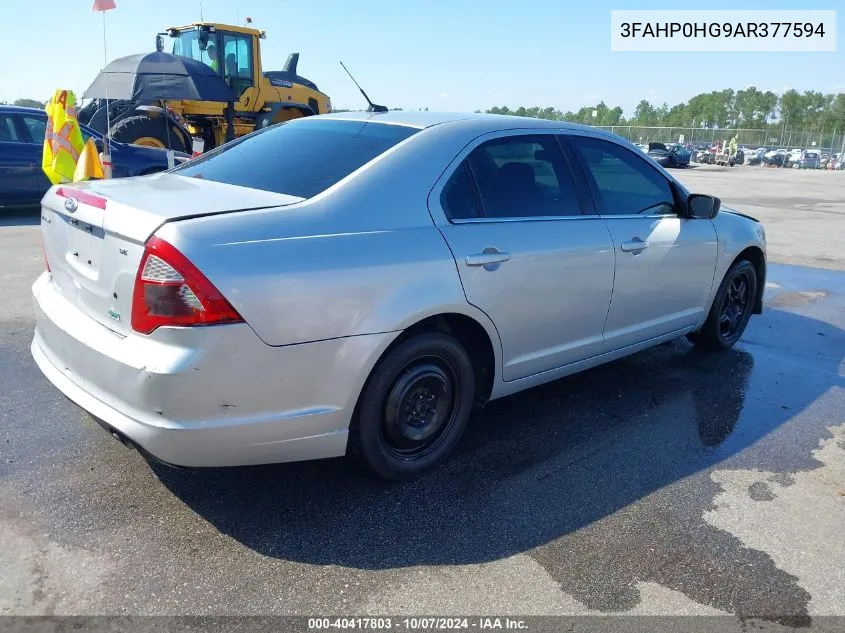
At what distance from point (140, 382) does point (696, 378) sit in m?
3.70

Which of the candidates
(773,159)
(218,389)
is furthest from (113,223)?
(773,159)

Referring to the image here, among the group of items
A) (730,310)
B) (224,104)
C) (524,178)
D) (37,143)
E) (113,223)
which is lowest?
(730,310)

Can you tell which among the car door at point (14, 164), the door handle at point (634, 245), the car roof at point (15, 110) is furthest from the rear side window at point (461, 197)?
the car roof at point (15, 110)

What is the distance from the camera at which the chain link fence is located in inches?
2009

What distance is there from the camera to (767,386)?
4.79m

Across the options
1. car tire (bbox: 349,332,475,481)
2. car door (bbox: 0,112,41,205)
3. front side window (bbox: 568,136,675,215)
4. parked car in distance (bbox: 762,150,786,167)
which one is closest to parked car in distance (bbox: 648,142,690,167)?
parked car in distance (bbox: 762,150,786,167)

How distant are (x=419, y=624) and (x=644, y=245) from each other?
2.63m

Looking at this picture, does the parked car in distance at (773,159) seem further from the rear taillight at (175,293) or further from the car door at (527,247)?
the rear taillight at (175,293)

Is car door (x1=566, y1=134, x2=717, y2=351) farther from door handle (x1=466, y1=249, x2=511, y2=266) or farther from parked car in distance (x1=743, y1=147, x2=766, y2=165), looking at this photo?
parked car in distance (x1=743, y1=147, x2=766, y2=165)

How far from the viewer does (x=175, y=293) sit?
8.27 ft

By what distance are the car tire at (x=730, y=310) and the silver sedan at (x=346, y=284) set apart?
1004 millimetres

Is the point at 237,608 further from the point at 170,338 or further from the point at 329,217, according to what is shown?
the point at 329,217

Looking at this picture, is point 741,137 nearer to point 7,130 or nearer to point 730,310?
point 7,130

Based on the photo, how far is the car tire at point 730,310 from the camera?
520 cm
